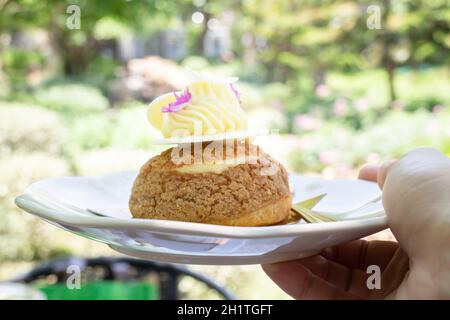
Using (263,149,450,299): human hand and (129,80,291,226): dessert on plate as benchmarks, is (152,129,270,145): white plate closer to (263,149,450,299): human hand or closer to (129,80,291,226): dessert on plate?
(129,80,291,226): dessert on plate

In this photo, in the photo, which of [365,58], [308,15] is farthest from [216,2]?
[365,58]

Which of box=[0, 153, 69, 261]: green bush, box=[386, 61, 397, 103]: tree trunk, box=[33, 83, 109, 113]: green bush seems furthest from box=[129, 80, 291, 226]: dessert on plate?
box=[386, 61, 397, 103]: tree trunk

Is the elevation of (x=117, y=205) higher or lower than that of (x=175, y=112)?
lower

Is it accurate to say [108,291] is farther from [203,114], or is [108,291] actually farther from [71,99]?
[71,99]

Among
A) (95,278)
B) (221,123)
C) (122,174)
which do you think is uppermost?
(221,123)

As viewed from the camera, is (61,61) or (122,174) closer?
(122,174)

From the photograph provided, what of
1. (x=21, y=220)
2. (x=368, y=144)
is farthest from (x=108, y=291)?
(x=368, y=144)

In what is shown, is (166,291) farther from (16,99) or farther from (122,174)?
(16,99)
